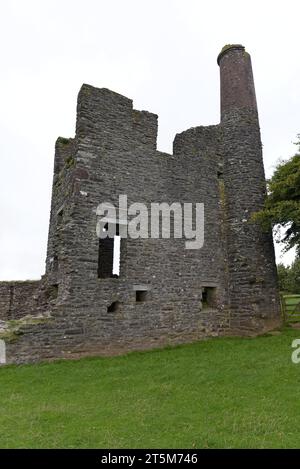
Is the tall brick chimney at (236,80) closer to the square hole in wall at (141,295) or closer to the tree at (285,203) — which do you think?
the tree at (285,203)

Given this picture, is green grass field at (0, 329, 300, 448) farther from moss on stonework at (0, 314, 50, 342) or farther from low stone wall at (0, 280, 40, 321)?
low stone wall at (0, 280, 40, 321)

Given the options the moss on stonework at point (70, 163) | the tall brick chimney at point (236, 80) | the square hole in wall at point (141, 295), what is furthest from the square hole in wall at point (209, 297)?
the tall brick chimney at point (236, 80)

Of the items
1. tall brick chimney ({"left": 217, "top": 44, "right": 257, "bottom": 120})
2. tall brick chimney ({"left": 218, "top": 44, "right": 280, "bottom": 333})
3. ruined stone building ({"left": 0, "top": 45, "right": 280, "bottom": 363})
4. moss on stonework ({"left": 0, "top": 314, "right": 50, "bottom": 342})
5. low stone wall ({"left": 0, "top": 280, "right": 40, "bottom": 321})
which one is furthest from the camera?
tall brick chimney ({"left": 217, "top": 44, "right": 257, "bottom": 120})

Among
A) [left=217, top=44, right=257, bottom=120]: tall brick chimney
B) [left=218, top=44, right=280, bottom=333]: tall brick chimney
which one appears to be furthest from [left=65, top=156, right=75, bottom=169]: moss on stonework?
[left=217, top=44, right=257, bottom=120]: tall brick chimney

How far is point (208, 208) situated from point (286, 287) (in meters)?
21.2

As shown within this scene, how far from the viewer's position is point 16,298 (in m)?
15.1

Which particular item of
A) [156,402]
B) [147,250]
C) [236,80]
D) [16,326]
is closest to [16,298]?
[16,326]

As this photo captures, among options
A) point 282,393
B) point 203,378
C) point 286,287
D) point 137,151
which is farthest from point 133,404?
point 286,287

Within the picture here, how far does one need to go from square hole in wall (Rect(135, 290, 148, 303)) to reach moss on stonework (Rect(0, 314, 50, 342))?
3356mm

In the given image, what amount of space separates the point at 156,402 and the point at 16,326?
5159mm

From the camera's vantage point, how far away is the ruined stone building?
1146cm

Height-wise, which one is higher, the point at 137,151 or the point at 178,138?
the point at 178,138

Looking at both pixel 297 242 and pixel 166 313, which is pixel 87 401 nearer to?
pixel 166 313
